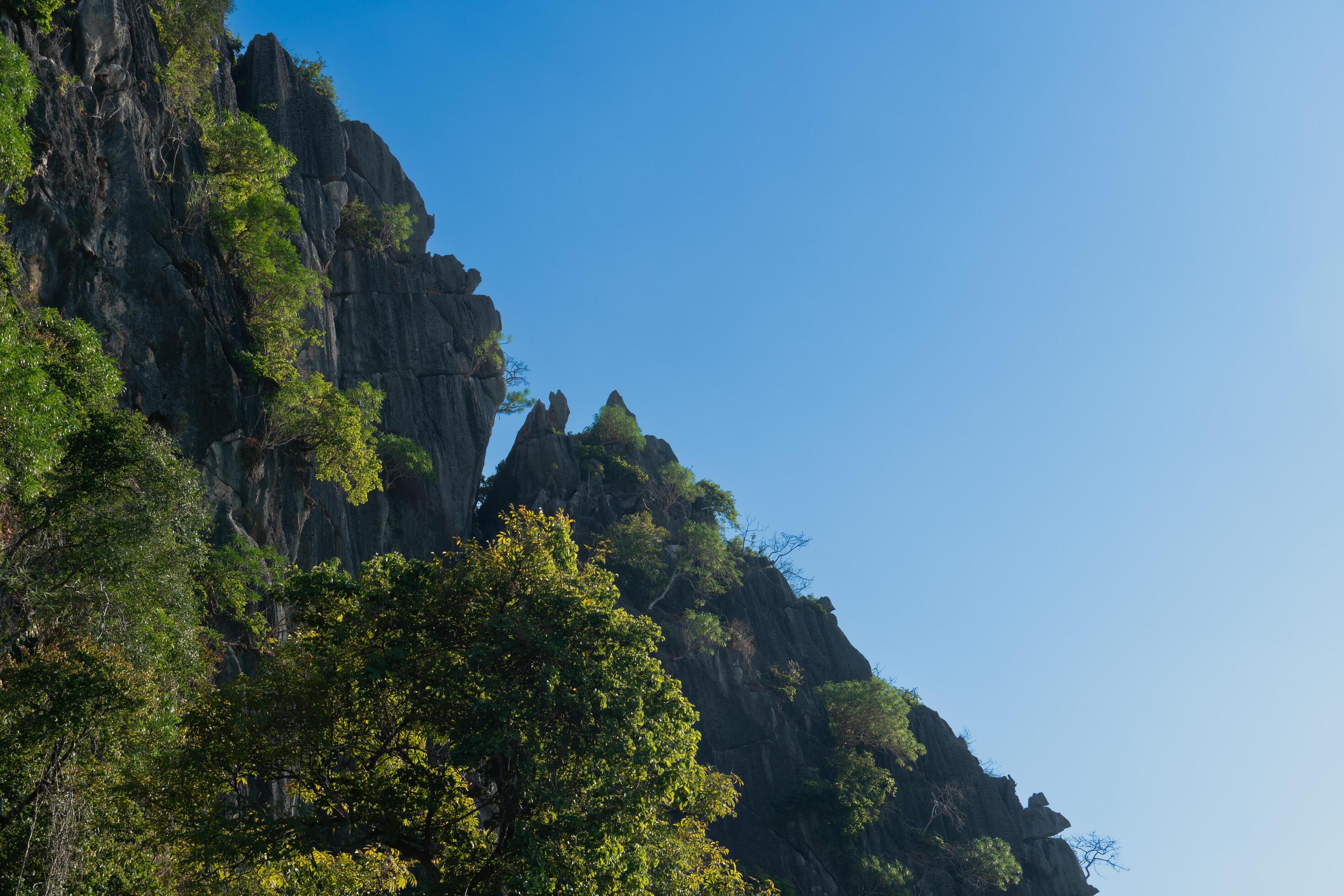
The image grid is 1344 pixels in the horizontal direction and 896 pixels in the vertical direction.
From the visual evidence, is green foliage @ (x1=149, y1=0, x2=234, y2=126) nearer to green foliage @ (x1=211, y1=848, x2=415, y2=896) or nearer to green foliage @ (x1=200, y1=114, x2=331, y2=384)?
green foliage @ (x1=200, y1=114, x2=331, y2=384)

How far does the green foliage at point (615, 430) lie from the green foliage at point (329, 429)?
2450 centimetres

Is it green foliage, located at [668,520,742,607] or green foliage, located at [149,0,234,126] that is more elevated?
green foliage, located at [149,0,234,126]

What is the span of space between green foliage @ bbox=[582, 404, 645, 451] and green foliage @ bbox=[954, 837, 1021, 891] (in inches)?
1195

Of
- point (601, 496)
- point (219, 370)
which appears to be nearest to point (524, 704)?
point (219, 370)

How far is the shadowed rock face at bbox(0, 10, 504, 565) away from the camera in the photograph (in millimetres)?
23000

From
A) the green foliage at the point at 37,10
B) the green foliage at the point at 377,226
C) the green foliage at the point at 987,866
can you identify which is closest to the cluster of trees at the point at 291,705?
the green foliage at the point at 37,10

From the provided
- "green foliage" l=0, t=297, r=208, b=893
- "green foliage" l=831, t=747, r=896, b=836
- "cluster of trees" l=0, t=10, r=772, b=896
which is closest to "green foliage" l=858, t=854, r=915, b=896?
"green foliage" l=831, t=747, r=896, b=836

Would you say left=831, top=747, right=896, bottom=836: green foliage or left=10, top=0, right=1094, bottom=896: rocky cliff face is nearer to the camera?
left=10, top=0, right=1094, bottom=896: rocky cliff face

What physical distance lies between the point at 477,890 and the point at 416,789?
89.4 inches

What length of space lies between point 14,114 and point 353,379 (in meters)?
21.3

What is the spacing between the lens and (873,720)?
4662cm

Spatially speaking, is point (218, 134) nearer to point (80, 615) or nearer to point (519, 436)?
point (80, 615)

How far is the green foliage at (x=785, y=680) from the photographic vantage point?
47.6m

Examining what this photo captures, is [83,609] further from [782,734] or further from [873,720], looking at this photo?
[873,720]
